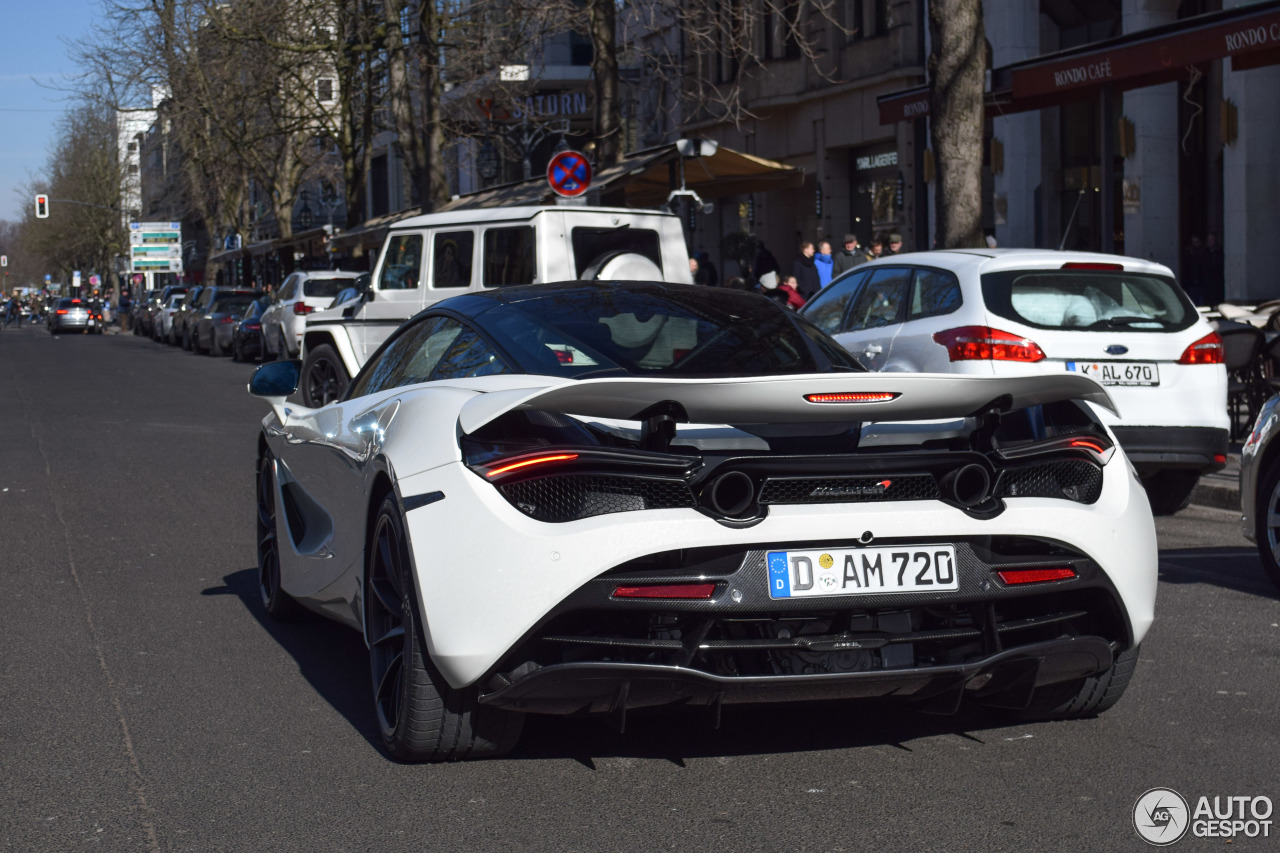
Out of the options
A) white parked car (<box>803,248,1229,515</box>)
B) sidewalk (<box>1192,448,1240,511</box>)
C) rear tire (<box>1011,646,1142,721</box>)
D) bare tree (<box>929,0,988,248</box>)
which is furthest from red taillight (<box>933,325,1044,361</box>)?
rear tire (<box>1011,646,1142,721</box>)

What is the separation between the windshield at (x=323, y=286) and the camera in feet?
94.8

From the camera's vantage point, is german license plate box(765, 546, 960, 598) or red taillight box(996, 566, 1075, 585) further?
red taillight box(996, 566, 1075, 585)

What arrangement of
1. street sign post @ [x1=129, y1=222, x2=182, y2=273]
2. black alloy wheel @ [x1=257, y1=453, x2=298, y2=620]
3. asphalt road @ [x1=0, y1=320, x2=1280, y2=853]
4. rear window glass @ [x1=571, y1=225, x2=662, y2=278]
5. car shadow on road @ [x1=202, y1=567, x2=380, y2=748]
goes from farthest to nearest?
street sign post @ [x1=129, y1=222, x2=182, y2=273] → rear window glass @ [x1=571, y1=225, x2=662, y2=278] → black alloy wheel @ [x1=257, y1=453, x2=298, y2=620] → car shadow on road @ [x1=202, y1=567, x2=380, y2=748] → asphalt road @ [x1=0, y1=320, x2=1280, y2=853]

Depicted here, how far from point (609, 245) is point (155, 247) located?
71013 mm

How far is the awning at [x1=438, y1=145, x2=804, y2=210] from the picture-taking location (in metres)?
21.3

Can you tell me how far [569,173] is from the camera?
62.5ft

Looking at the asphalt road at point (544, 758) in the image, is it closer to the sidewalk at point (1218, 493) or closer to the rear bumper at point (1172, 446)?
the rear bumper at point (1172, 446)

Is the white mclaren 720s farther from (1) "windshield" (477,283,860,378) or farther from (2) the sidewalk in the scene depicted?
(2) the sidewalk

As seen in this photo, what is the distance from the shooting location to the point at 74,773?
4.49 metres

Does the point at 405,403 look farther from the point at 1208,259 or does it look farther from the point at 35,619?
the point at 1208,259

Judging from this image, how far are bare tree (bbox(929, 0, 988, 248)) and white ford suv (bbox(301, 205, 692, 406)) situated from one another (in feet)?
8.46

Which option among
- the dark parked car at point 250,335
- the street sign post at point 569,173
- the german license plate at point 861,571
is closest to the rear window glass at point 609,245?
the street sign post at point 569,173

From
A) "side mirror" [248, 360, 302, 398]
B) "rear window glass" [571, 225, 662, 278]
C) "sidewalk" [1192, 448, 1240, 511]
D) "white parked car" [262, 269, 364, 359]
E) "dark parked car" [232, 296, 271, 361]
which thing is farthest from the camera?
"dark parked car" [232, 296, 271, 361]

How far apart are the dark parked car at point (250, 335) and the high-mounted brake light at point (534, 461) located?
1126 inches
